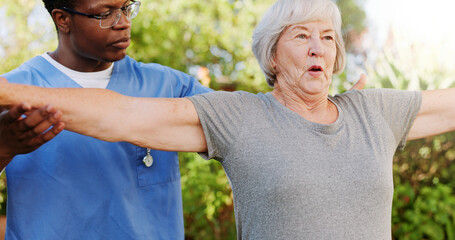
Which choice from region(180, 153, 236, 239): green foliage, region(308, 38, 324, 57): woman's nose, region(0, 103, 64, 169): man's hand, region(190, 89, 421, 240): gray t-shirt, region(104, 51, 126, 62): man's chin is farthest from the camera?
region(180, 153, 236, 239): green foliage

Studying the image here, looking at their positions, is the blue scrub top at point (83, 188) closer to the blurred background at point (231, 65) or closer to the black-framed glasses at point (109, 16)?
the black-framed glasses at point (109, 16)

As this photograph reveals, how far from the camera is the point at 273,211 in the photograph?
147 centimetres

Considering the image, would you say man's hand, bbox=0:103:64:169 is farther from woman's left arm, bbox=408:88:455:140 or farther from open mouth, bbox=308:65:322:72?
woman's left arm, bbox=408:88:455:140

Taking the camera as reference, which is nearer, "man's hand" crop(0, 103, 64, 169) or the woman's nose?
"man's hand" crop(0, 103, 64, 169)

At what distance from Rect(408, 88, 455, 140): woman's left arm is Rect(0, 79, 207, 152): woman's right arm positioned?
807 millimetres

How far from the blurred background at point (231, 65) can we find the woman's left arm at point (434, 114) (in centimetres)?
225

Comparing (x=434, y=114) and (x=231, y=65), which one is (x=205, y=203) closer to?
(x=231, y=65)

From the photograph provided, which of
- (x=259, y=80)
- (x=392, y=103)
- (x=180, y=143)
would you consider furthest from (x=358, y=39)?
(x=180, y=143)

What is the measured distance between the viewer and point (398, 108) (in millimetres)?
1700

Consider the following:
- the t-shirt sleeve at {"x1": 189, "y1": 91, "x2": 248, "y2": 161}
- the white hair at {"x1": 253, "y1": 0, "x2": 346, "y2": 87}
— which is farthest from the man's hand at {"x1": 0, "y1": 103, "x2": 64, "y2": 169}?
the white hair at {"x1": 253, "y1": 0, "x2": 346, "y2": 87}

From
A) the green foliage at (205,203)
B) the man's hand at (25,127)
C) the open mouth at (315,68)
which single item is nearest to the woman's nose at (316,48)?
the open mouth at (315,68)

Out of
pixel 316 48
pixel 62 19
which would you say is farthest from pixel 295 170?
pixel 62 19

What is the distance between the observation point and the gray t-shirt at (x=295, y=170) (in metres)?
1.47

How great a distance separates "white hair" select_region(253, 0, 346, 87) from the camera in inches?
64.1
